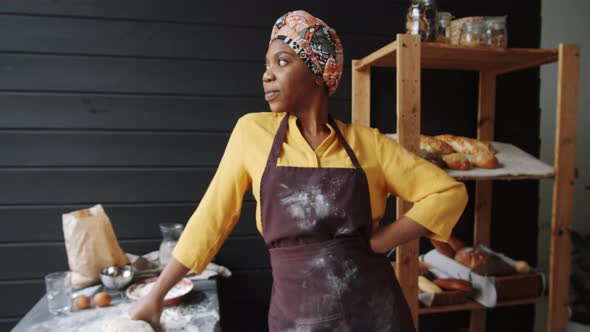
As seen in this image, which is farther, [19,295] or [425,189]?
[19,295]

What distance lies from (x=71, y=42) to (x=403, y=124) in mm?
1418

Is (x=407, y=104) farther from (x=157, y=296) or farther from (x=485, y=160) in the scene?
(x=157, y=296)

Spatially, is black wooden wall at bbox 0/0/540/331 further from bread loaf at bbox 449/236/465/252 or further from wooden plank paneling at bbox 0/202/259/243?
bread loaf at bbox 449/236/465/252

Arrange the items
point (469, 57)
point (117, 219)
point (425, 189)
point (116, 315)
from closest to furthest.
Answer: point (425, 189)
point (116, 315)
point (469, 57)
point (117, 219)

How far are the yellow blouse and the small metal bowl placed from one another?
1.68ft

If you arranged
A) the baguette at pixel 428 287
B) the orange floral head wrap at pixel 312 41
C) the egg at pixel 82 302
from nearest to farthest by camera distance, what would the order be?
the orange floral head wrap at pixel 312 41, the egg at pixel 82 302, the baguette at pixel 428 287

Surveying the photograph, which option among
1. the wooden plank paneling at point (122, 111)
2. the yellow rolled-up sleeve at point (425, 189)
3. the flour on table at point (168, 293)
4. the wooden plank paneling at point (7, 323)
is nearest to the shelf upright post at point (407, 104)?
the yellow rolled-up sleeve at point (425, 189)

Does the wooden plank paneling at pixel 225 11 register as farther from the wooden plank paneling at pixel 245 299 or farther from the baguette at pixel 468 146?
the wooden plank paneling at pixel 245 299

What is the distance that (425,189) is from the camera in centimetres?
105

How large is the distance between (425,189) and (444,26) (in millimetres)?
927

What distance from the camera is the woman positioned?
0.95 m

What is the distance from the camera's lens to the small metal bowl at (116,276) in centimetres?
137

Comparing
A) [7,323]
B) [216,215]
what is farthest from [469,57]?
[7,323]

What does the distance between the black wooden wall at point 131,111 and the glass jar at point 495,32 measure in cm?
46
